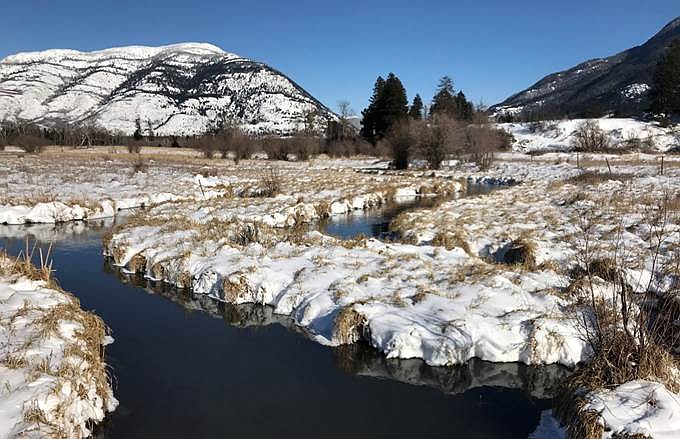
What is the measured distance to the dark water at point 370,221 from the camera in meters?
17.3

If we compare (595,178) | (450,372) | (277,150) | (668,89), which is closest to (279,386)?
(450,372)

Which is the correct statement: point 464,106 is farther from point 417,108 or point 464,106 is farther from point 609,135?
point 609,135

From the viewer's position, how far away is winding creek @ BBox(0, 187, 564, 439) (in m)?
5.66

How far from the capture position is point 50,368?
228 inches

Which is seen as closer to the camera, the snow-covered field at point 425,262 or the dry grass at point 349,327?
the snow-covered field at point 425,262

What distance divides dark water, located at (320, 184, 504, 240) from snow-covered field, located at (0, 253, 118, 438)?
853cm

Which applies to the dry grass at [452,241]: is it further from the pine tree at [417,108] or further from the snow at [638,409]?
the pine tree at [417,108]

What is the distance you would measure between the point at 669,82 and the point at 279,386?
3746 inches

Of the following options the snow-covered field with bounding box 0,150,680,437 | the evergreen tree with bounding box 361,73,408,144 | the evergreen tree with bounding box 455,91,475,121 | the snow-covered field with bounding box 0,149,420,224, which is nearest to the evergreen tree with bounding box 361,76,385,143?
the evergreen tree with bounding box 361,73,408,144

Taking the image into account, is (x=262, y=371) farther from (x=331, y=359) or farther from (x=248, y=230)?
(x=248, y=230)

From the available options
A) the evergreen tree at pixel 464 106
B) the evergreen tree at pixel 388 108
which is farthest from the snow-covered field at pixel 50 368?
the evergreen tree at pixel 464 106

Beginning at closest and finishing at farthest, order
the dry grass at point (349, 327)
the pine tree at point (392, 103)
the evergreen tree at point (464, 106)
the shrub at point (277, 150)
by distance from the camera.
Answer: the dry grass at point (349, 327)
the shrub at point (277, 150)
the pine tree at point (392, 103)
the evergreen tree at point (464, 106)

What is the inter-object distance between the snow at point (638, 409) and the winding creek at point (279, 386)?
1.05 meters

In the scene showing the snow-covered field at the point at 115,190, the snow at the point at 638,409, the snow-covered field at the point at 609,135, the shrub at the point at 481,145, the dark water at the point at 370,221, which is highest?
the snow-covered field at the point at 609,135
